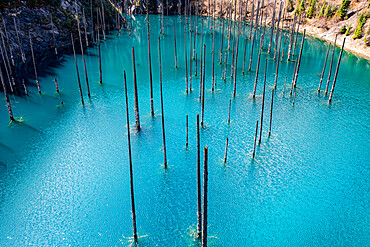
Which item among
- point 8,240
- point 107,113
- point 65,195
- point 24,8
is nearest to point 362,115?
point 107,113

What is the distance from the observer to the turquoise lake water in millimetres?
23469

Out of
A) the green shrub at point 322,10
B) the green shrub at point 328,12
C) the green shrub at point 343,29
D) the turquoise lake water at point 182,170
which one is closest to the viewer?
the turquoise lake water at point 182,170

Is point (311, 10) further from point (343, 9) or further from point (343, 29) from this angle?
point (343, 29)

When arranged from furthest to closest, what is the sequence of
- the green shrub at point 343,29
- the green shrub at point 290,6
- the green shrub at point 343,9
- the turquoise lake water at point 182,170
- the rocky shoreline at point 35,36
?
the green shrub at point 290,6, the green shrub at point 343,9, the green shrub at point 343,29, the rocky shoreline at point 35,36, the turquoise lake water at point 182,170

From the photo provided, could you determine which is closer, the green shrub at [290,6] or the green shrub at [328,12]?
the green shrub at [328,12]

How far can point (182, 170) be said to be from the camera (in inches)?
1199

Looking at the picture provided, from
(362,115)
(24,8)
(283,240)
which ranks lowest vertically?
(283,240)

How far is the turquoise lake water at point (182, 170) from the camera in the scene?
23469 mm

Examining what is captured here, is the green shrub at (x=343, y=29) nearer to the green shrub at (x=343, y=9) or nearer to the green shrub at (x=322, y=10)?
the green shrub at (x=343, y=9)

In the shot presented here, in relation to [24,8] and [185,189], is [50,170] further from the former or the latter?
[24,8]

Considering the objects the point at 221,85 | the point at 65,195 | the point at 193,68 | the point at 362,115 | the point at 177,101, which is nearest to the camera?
the point at 65,195

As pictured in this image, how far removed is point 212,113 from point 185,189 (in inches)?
688

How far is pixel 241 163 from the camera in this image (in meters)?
31.5

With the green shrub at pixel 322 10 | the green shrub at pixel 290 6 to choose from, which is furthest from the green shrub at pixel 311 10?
the green shrub at pixel 290 6
